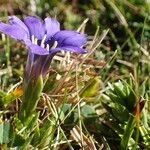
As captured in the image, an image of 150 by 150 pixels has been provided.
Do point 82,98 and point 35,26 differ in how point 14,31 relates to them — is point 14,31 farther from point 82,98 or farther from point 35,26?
point 82,98

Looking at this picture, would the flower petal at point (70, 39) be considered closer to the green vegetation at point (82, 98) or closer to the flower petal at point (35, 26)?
the flower petal at point (35, 26)

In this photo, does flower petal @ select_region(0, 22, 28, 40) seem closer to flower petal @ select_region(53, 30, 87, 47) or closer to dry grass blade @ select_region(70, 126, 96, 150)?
flower petal @ select_region(53, 30, 87, 47)

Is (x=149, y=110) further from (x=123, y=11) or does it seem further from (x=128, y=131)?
(x=123, y=11)

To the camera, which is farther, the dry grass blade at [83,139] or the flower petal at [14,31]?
the dry grass blade at [83,139]

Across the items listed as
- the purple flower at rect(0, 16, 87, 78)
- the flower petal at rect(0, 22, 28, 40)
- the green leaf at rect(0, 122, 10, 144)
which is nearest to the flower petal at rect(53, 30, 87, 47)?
the purple flower at rect(0, 16, 87, 78)

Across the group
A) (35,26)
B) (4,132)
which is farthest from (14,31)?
(4,132)

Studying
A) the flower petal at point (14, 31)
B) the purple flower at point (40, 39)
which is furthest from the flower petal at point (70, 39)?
the flower petal at point (14, 31)

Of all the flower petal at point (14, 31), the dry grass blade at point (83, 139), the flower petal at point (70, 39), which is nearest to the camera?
the flower petal at point (14, 31)
